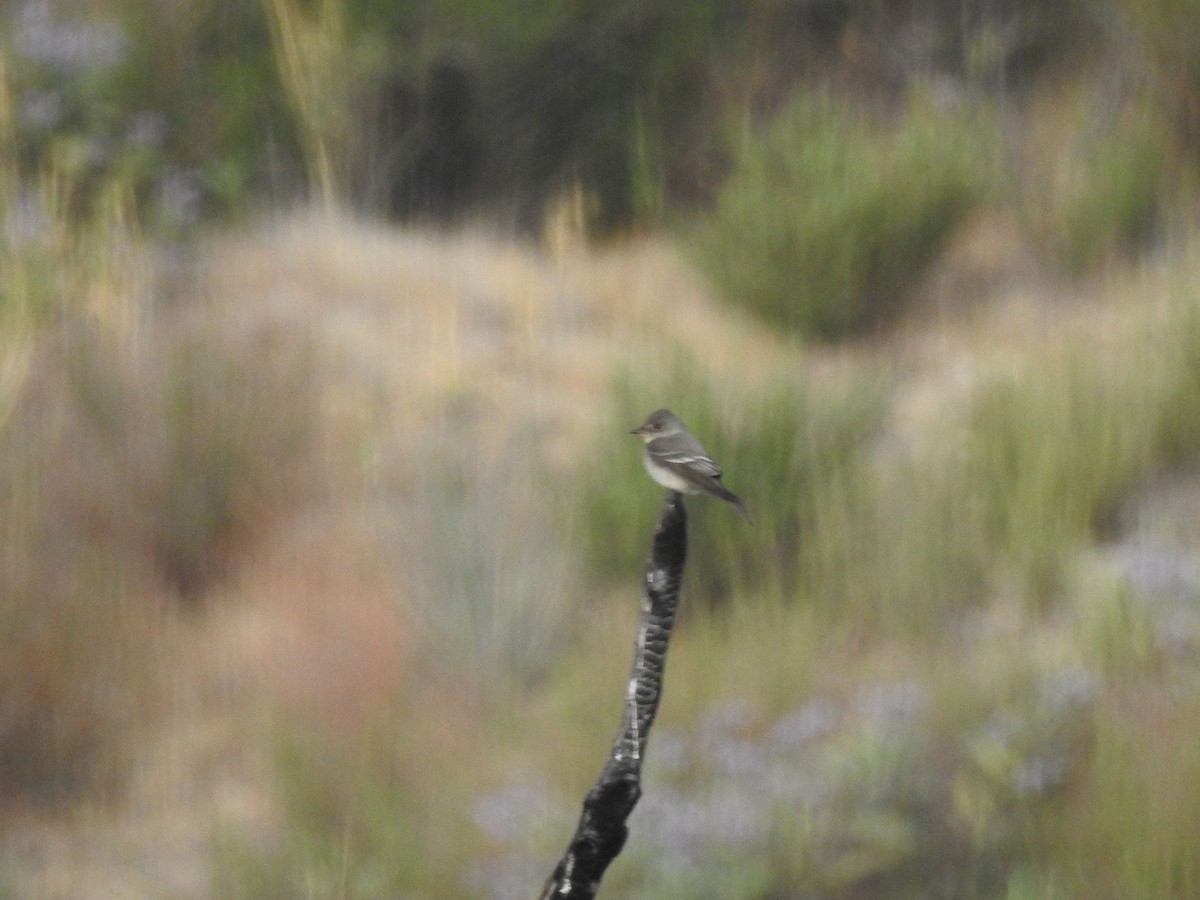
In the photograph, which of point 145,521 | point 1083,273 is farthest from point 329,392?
point 1083,273

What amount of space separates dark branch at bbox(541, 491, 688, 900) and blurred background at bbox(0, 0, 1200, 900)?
3.16ft

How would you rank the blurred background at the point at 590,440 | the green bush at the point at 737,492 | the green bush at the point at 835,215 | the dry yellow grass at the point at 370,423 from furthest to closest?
the green bush at the point at 835,215 < the green bush at the point at 737,492 < the dry yellow grass at the point at 370,423 < the blurred background at the point at 590,440

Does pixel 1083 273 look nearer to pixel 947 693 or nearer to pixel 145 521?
pixel 947 693

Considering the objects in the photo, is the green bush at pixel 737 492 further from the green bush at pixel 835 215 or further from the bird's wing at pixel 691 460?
the bird's wing at pixel 691 460

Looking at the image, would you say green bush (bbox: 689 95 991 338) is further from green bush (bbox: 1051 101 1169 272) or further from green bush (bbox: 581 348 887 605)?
green bush (bbox: 581 348 887 605)

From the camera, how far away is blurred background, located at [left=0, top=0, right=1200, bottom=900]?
3.18 m

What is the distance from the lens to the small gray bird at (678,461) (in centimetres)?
196

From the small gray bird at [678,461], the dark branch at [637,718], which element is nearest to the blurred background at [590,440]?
the dark branch at [637,718]

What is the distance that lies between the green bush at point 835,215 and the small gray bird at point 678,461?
343 cm

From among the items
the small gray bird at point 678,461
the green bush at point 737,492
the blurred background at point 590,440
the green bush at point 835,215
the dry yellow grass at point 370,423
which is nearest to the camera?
the small gray bird at point 678,461

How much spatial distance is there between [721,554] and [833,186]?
79.5 inches

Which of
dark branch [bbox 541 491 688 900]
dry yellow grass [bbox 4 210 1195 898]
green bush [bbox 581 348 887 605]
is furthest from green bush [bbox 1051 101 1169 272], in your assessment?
dark branch [bbox 541 491 688 900]

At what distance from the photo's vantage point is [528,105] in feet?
21.1

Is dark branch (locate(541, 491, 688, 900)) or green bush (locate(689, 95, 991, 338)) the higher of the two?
green bush (locate(689, 95, 991, 338))
